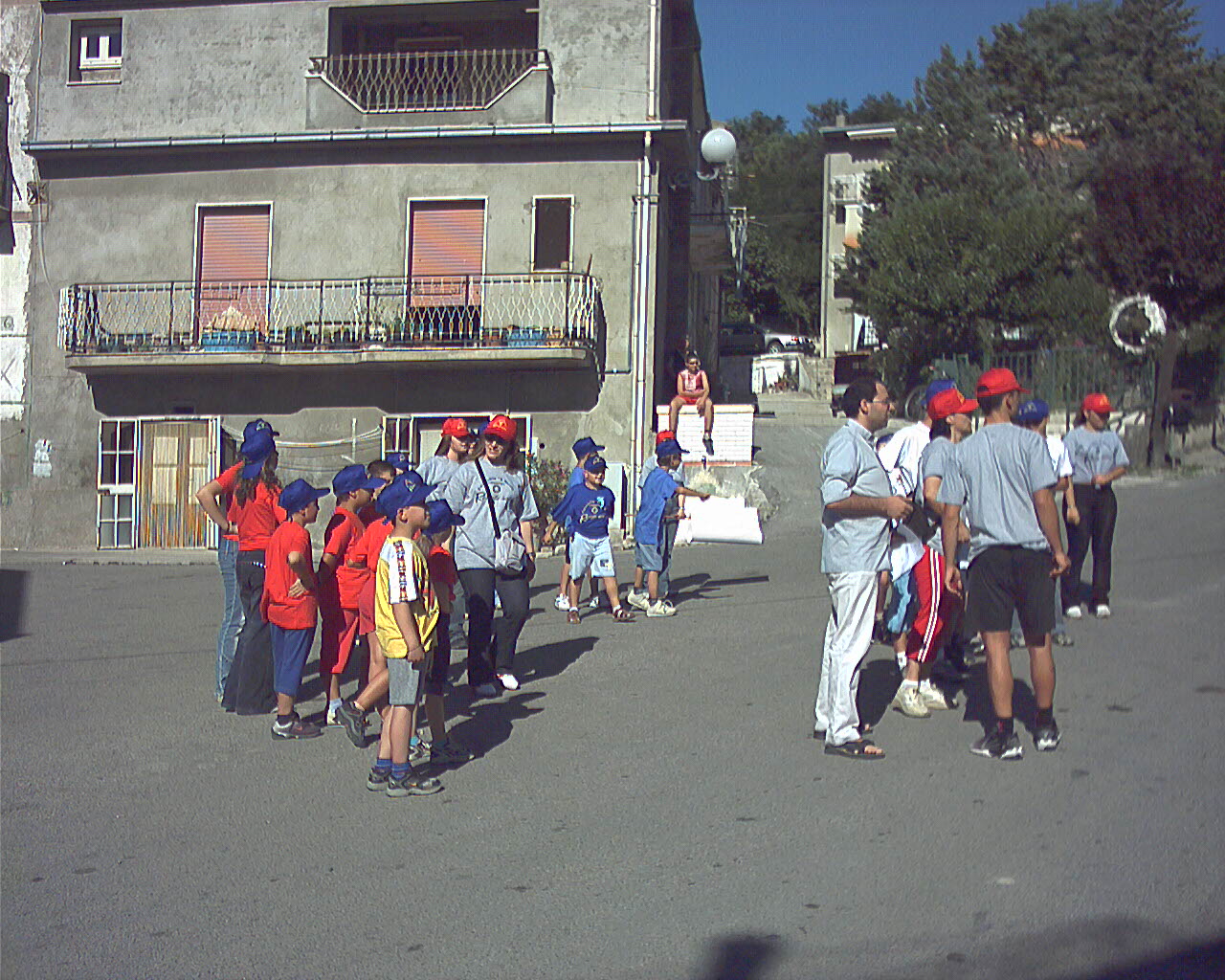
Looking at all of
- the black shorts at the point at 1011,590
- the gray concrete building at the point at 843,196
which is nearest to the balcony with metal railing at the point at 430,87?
the black shorts at the point at 1011,590

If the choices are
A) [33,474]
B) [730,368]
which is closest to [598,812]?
[33,474]

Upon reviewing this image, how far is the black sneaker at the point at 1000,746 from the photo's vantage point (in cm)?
638

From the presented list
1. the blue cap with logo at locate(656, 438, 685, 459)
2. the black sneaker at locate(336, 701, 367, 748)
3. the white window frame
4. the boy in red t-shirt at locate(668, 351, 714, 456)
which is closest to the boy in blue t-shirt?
the blue cap with logo at locate(656, 438, 685, 459)

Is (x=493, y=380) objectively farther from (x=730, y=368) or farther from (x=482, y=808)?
(x=730, y=368)

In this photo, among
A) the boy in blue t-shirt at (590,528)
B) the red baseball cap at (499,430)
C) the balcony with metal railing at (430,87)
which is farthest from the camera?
the balcony with metal railing at (430,87)

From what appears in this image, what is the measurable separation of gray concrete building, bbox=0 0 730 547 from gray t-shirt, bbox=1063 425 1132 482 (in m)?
10.1

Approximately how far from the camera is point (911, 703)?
290 inches

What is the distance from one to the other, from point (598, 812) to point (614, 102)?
1590cm

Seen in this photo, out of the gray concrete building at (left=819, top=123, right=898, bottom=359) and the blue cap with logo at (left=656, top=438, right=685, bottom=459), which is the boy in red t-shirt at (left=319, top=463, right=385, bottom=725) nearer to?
the blue cap with logo at (left=656, top=438, right=685, bottom=459)

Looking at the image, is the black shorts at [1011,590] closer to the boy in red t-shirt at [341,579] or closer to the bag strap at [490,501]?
the bag strap at [490,501]

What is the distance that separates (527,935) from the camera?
453 centimetres

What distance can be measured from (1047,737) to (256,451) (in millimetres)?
4701

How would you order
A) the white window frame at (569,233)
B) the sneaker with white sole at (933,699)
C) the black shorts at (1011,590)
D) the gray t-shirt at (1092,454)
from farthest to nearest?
1. the white window frame at (569,233)
2. the gray t-shirt at (1092,454)
3. the sneaker with white sole at (933,699)
4. the black shorts at (1011,590)

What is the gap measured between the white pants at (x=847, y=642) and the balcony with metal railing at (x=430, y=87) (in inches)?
587
